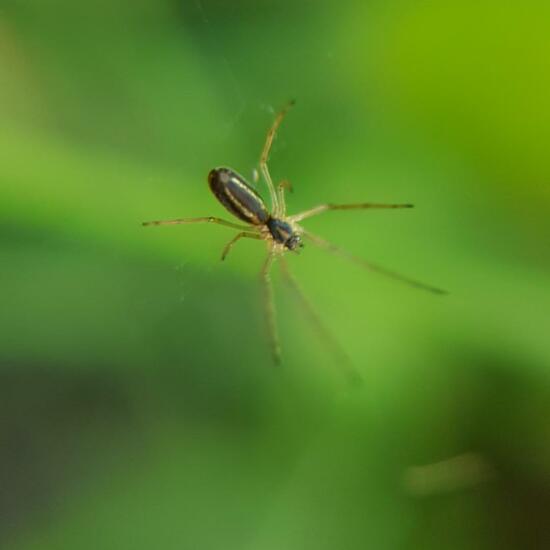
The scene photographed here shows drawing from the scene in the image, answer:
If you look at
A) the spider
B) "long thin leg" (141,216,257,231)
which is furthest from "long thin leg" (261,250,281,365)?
"long thin leg" (141,216,257,231)

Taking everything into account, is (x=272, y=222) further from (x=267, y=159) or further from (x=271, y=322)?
(x=271, y=322)

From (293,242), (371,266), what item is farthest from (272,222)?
A: (371,266)

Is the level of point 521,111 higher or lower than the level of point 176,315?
higher

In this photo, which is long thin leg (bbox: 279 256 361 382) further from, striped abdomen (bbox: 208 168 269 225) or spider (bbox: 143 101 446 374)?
striped abdomen (bbox: 208 168 269 225)

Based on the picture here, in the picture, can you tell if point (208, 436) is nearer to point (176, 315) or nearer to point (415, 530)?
point (176, 315)

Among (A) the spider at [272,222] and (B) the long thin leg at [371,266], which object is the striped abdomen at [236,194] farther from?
(B) the long thin leg at [371,266]

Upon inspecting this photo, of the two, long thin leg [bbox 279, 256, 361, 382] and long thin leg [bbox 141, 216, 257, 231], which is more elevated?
long thin leg [bbox 141, 216, 257, 231]

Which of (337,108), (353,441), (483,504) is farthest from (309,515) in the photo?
(337,108)

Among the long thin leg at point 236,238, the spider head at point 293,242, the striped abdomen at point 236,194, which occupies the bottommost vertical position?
the long thin leg at point 236,238

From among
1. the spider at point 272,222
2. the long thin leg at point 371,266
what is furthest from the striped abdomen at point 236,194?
the long thin leg at point 371,266
